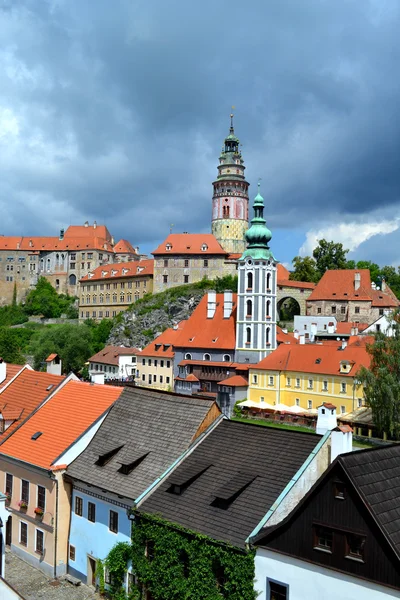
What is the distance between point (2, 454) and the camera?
2456 cm

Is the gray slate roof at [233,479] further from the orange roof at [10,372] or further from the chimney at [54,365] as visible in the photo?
the orange roof at [10,372]

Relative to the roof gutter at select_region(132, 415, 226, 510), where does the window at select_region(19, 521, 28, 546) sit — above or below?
below

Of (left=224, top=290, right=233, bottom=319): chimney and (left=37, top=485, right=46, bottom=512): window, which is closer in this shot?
(left=37, top=485, right=46, bottom=512): window

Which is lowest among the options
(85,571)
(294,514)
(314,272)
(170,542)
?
(85,571)

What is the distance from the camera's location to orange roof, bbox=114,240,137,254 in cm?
13225

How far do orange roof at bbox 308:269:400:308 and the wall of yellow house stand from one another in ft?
107

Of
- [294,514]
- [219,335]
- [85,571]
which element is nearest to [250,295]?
[219,335]

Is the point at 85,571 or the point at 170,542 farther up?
the point at 170,542

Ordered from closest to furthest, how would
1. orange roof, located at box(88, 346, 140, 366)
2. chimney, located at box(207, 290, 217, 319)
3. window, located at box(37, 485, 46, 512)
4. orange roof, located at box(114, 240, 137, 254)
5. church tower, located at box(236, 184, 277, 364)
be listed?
1. window, located at box(37, 485, 46, 512)
2. church tower, located at box(236, 184, 277, 364)
3. chimney, located at box(207, 290, 217, 319)
4. orange roof, located at box(88, 346, 140, 366)
5. orange roof, located at box(114, 240, 137, 254)

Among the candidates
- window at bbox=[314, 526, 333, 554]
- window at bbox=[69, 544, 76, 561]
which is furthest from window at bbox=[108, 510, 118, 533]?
window at bbox=[314, 526, 333, 554]

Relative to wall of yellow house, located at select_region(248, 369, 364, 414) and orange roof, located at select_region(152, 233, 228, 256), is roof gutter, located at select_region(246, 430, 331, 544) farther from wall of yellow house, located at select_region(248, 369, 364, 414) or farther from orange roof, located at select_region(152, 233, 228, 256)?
orange roof, located at select_region(152, 233, 228, 256)

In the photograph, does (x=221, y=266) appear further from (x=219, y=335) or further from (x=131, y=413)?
(x=131, y=413)

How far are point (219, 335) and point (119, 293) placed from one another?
5009cm

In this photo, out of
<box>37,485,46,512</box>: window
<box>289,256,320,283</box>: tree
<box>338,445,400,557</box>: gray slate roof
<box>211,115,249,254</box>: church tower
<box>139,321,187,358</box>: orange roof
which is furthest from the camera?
<box>211,115,249,254</box>: church tower
